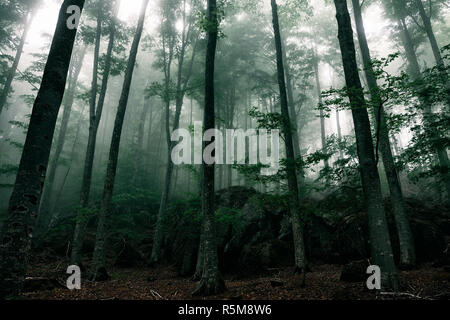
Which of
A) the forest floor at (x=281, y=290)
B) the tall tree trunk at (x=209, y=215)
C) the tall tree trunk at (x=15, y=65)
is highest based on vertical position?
the tall tree trunk at (x=15, y=65)

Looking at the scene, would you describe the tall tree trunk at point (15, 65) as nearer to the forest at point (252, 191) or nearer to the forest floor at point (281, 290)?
the forest at point (252, 191)

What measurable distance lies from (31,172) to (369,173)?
6.99 meters

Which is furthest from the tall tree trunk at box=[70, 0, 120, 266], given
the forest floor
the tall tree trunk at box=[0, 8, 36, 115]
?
the tall tree trunk at box=[0, 8, 36, 115]

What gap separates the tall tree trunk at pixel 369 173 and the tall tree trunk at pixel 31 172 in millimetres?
6081

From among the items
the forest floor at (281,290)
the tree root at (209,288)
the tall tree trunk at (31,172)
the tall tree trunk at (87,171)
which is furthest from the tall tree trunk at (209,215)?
the tall tree trunk at (87,171)

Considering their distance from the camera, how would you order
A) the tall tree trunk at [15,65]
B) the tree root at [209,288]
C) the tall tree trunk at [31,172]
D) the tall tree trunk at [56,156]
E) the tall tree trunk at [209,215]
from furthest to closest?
1. the tall tree trunk at [56,156]
2. the tall tree trunk at [15,65]
3. the tall tree trunk at [209,215]
4. the tree root at [209,288]
5. the tall tree trunk at [31,172]

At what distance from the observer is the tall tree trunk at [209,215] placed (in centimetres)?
674

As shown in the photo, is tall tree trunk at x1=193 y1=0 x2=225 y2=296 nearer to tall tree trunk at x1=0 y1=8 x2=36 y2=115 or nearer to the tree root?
the tree root

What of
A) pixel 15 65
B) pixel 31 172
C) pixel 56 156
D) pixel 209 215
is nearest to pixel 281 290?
pixel 209 215

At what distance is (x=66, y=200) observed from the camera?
27.6 m

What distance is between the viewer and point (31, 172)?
3783mm

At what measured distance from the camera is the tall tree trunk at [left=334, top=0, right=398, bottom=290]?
214 inches
